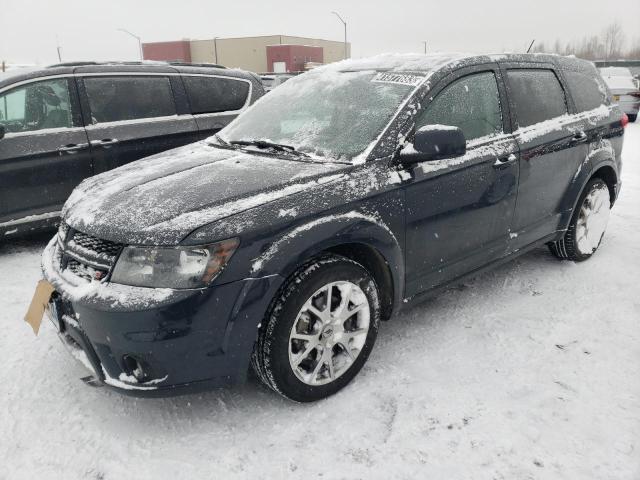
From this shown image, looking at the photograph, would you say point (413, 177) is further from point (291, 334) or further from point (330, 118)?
point (291, 334)

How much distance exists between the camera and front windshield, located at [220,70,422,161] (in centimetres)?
284

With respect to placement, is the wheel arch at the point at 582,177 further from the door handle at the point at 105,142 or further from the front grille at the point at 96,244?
the door handle at the point at 105,142

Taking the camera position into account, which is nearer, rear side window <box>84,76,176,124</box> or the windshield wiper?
the windshield wiper

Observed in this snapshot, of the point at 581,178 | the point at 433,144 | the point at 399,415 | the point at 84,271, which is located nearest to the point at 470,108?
the point at 433,144

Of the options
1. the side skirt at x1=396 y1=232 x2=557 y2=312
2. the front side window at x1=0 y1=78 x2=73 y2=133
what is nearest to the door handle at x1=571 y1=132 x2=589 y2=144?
the side skirt at x1=396 y1=232 x2=557 y2=312

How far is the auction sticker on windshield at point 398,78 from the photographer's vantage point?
2.98m

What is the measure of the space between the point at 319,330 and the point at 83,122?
3536mm

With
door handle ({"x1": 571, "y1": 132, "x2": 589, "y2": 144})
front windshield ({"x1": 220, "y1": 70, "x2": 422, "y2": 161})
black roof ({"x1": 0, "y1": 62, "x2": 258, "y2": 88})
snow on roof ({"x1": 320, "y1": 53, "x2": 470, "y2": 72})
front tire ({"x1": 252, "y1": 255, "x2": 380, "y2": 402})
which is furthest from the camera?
black roof ({"x1": 0, "y1": 62, "x2": 258, "y2": 88})

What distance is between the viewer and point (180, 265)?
7.07ft

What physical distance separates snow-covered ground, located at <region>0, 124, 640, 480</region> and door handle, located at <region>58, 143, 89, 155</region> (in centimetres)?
173

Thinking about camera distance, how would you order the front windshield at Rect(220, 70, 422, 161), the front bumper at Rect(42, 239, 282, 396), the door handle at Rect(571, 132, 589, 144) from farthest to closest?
the door handle at Rect(571, 132, 589, 144) < the front windshield at Rect(220, 70, 422, 161) < the front bumper at Rect(42, 239, 282, 396)

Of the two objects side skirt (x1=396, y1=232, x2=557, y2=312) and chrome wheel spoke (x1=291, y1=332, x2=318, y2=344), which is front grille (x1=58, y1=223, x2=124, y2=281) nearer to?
chrome wheel spoke (x1=291, y1=332, x2=318, y2=344)

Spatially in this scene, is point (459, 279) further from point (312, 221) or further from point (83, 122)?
point (83, 122)

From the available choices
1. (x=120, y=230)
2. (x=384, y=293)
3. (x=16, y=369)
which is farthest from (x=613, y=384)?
(x=16, y=369)
